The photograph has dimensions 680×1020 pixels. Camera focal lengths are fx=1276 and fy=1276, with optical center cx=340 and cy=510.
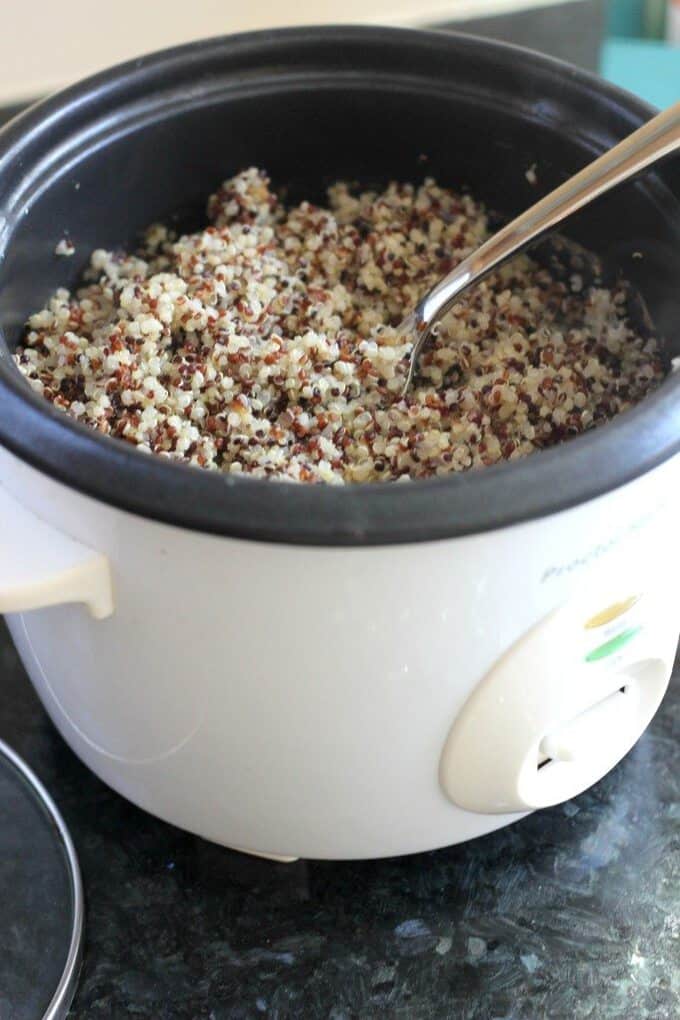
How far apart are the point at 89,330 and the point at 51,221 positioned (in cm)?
8

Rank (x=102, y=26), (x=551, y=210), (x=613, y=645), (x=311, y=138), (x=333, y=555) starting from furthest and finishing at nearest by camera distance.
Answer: (x=102, y=26)
(x=311, y=138)
(x=551, y=210)
(x=613, y=645)
(x=333, y=555)

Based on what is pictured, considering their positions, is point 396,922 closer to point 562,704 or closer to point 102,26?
point 562,704

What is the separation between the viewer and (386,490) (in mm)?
577

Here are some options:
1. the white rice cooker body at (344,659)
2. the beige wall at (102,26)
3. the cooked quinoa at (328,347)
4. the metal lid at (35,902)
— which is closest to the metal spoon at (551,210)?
the cooked quinoa at (328,347)

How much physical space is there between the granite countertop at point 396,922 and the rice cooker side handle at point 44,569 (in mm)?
256

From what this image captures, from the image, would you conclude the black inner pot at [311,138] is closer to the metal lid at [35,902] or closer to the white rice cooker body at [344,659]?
the white rice cooker body at [344,659]

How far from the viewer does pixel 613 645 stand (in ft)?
2.31

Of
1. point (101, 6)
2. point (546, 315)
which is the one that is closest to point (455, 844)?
point (546, 315)

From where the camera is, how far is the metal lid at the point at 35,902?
2.46ft

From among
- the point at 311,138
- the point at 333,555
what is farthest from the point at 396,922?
the point at 311,138

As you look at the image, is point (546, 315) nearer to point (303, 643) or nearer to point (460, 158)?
point (460, 158)

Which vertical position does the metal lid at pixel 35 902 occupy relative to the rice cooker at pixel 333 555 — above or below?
below

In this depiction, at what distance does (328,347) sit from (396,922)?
0.37 metres

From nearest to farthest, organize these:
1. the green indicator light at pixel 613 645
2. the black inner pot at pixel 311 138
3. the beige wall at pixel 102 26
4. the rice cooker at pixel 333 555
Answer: the rice cooker at pixel 333 555
the green indicator light at pixel 613 645
the black inner pot at pixel 311 138
the beige wall at pixel 102 26
